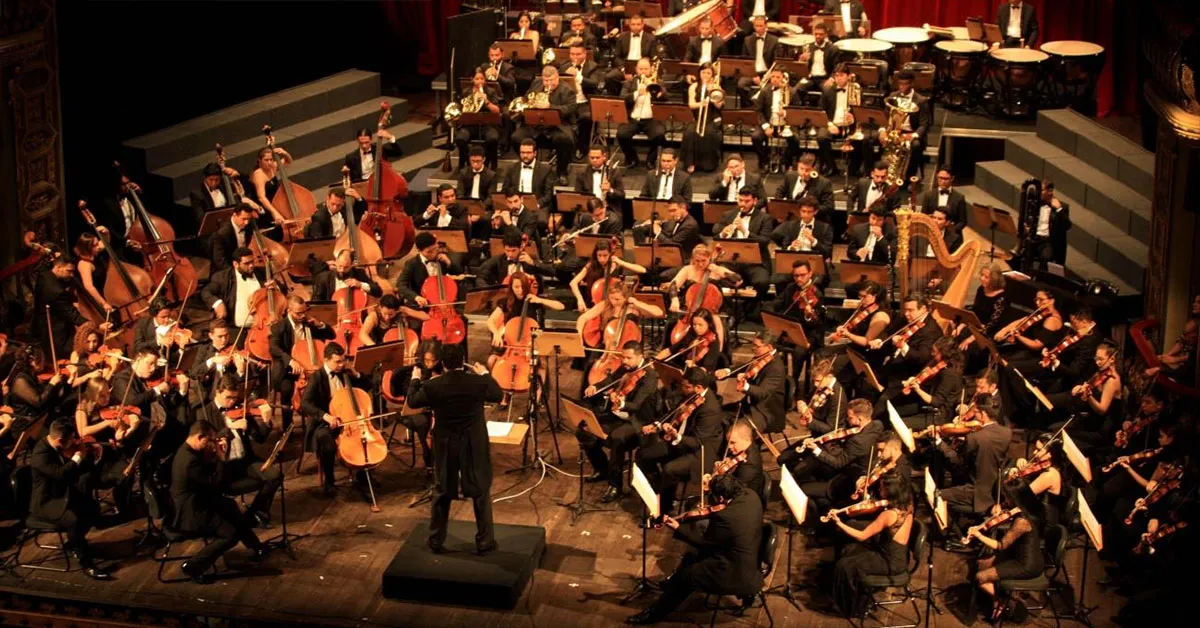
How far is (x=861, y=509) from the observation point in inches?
396

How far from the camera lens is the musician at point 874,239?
14070mm

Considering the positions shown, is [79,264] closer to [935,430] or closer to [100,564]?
[100,564]

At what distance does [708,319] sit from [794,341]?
70cm

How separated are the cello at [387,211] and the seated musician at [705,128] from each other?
310cm

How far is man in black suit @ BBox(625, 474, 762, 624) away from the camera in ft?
32.1

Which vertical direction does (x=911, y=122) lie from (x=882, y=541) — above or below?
above

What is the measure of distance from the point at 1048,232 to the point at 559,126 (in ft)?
16.9

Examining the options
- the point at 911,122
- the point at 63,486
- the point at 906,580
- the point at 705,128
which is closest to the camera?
the point at 906,580

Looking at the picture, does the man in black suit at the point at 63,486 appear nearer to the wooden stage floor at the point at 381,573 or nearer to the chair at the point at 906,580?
the wooden stage floor at the point at 381,573

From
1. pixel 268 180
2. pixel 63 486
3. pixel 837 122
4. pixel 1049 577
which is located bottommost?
pixel 1049 577

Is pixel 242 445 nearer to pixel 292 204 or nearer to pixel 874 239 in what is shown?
pixel 292 204

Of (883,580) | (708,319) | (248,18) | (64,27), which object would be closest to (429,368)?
(708,319)

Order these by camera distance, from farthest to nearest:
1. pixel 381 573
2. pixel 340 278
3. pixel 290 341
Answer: pixel 340 278 < pixel 290 341 < pixel 381 573

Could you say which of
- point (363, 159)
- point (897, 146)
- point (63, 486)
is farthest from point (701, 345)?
point (363, 159)
